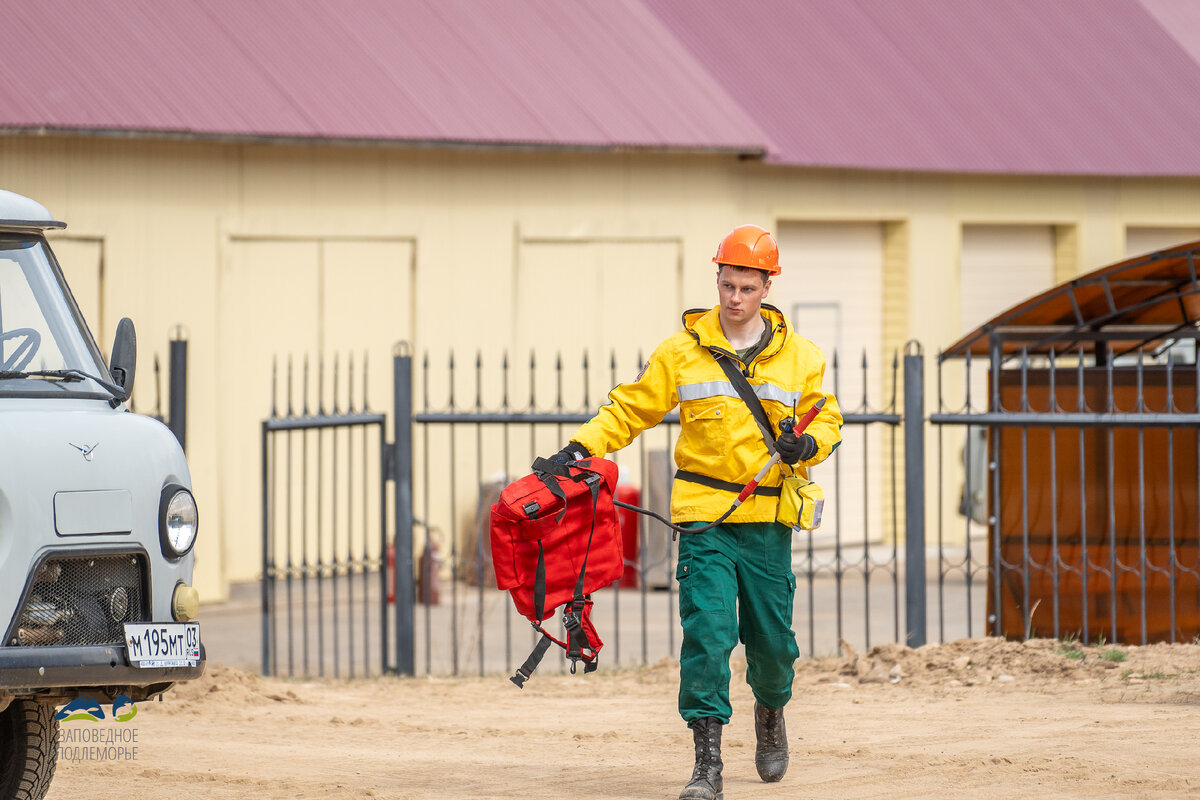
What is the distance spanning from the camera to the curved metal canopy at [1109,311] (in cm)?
→ 1068

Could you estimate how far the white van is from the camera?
5.71 m

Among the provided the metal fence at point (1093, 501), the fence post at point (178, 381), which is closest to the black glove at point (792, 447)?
the metal fence at point (1093, 501)

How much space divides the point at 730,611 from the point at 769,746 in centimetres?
69

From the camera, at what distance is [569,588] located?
6.83m

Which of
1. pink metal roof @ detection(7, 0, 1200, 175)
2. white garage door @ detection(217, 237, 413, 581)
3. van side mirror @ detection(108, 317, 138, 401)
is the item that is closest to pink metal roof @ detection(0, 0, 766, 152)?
pink metal roof @ detection(7, 0, 1200, 175)

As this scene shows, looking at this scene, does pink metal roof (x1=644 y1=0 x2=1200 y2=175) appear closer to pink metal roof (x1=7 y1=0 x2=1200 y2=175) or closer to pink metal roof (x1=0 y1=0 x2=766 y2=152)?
pink metal roof (x1=7 y1=0 x2=1200 y2=175)

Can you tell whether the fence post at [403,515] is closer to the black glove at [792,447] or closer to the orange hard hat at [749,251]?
the orange hard hat at [749,251]

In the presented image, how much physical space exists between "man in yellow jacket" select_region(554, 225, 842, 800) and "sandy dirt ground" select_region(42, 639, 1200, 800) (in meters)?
0.53

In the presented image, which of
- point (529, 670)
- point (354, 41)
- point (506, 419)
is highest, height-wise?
Result: point (354, 41)

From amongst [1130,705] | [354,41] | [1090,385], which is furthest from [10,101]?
[1130,705]

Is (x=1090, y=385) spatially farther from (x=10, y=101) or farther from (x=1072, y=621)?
(x=10, y=101)

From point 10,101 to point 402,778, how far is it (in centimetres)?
791

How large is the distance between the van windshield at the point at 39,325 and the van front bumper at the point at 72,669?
1.04 metres

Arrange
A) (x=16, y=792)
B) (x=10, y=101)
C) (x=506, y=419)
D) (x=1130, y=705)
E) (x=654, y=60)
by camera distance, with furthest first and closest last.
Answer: (x=654, y=60) → (x=10, y=101) → (x=506, y=419) → (x=1130, y=705) → (x=16, y=792)
